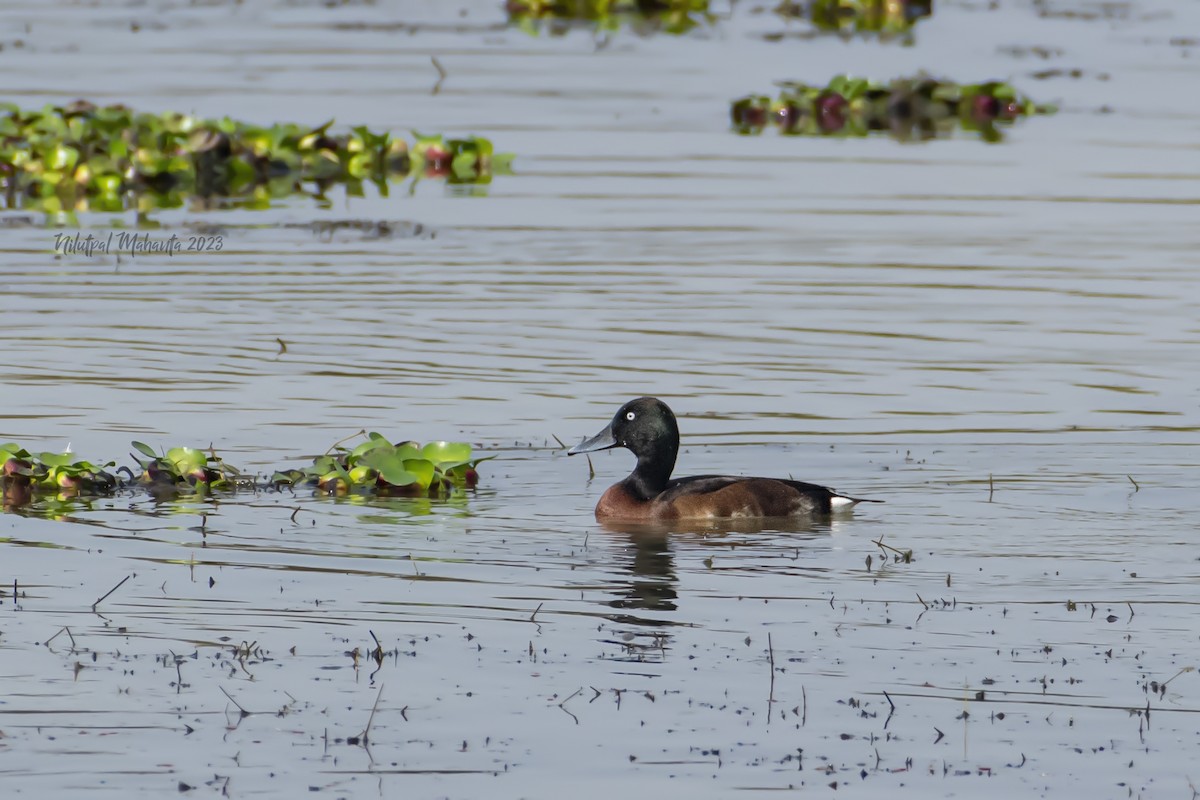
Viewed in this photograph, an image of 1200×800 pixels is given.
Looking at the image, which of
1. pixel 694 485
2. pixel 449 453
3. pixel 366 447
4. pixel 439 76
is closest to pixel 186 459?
pixel 366 447

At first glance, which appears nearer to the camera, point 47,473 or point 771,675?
point 771,675

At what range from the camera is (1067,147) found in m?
26.1

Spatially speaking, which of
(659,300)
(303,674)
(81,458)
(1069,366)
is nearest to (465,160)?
(659,300)

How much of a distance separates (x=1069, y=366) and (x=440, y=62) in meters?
20.5

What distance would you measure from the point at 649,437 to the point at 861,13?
3096 centimetres

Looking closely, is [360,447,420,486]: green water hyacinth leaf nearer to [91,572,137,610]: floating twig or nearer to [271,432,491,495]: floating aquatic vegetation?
[271,432,491,495]: floating aquatic vegetation

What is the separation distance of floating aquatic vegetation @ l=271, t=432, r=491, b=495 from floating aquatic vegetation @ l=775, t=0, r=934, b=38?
2951 cm

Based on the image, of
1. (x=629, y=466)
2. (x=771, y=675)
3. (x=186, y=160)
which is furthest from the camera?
(x=186, y=160)

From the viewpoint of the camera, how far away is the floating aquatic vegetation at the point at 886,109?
27.9 meters

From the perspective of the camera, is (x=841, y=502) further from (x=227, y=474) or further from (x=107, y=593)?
(x=107, y=593)

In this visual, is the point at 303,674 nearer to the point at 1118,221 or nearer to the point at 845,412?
the point at 845,412

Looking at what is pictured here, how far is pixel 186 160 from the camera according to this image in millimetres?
23547

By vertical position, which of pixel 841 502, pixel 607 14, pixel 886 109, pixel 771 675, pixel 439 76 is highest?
pixel 607 14

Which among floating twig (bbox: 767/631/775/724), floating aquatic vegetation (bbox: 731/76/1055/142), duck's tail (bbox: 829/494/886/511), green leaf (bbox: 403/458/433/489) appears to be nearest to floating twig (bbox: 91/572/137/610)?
green leaf (bbox: 403/458/433/489)
